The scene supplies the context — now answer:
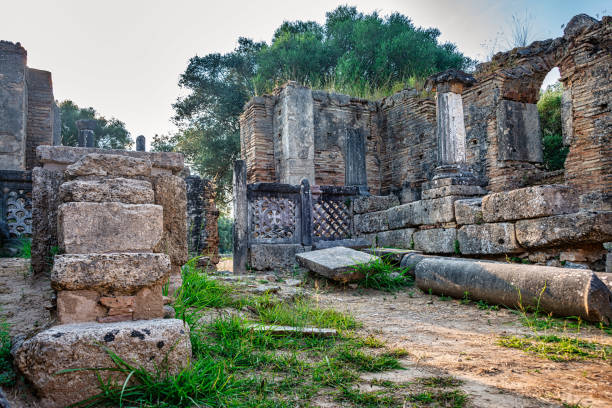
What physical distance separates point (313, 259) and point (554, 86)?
1868 centimetres

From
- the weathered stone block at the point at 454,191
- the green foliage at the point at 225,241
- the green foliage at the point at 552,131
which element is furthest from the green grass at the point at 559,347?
the green foliage at the point at 225,241

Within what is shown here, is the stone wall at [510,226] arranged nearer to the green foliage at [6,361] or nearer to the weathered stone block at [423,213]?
the weathered stone block at [423,213]

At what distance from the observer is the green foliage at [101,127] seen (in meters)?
25.7

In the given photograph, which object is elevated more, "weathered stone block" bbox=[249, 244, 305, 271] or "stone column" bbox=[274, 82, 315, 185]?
"stone column" bbox=[274, 82, 315, 185]

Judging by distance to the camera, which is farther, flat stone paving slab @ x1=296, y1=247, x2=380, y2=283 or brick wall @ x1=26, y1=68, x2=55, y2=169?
brick wall @ x1=26, y1=68, x2=55, y2=169

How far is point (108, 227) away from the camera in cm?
212

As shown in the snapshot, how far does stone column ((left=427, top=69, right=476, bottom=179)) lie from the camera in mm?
7241

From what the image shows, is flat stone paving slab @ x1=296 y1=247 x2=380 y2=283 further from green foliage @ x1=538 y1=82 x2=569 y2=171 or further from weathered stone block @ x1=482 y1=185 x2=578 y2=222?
green foliage @ x1=538 y1=82 x2=569 y2=171

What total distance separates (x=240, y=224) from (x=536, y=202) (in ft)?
14.6

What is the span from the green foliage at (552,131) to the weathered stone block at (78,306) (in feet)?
49.1

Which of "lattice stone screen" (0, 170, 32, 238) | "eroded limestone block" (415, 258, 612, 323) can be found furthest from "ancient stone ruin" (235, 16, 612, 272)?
"lattice stone screen" (0, 170, 32, 238)

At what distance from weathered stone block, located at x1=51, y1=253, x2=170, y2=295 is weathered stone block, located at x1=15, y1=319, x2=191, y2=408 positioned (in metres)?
0.18

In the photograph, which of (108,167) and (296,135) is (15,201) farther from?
(296,135)

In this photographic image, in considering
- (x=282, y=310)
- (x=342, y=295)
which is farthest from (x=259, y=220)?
(x=282, y=310)
